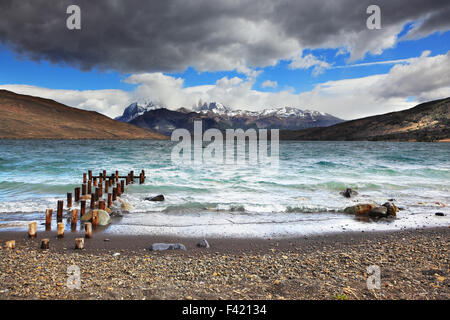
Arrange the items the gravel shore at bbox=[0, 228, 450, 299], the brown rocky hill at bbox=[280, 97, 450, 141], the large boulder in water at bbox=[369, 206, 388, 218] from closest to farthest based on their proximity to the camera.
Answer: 1. the gravel shore at bbox=[0, 228, 450, 299]
2. the large boulder in water at bbox=[369, 206, 388, 218]
3. the brown rocky hill at bbox=[280, 97, 450, 141]

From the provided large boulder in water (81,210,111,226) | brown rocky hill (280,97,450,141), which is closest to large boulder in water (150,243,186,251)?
large boulder in water (81,210,111,226)

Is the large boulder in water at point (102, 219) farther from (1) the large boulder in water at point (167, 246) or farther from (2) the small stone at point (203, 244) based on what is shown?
(2) the small stone at point (203, 244)

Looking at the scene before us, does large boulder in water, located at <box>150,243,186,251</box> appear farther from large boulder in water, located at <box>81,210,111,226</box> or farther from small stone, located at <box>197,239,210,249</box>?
large boulder in water, located at <box>81,210,111,226</box>

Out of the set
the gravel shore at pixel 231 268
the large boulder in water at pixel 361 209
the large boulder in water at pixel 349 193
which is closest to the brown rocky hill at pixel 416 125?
the large boulder in water at pixel 349 193

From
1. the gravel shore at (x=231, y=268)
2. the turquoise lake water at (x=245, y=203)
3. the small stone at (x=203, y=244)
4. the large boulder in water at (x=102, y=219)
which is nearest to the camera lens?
the gravel shore at (x=231, y=268)

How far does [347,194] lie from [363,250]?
1087cm

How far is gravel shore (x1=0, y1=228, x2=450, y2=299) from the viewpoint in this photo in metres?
5.96

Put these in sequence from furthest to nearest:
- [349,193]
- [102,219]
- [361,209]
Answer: [349,193]
[361,209]
[102,219]

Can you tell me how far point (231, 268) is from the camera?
7234 mm

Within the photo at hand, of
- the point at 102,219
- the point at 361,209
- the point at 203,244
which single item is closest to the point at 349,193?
the point at 361,209

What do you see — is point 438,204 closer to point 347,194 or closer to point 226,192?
point 347,194

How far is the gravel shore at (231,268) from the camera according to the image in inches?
235

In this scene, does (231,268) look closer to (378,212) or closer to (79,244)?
(79,244)
